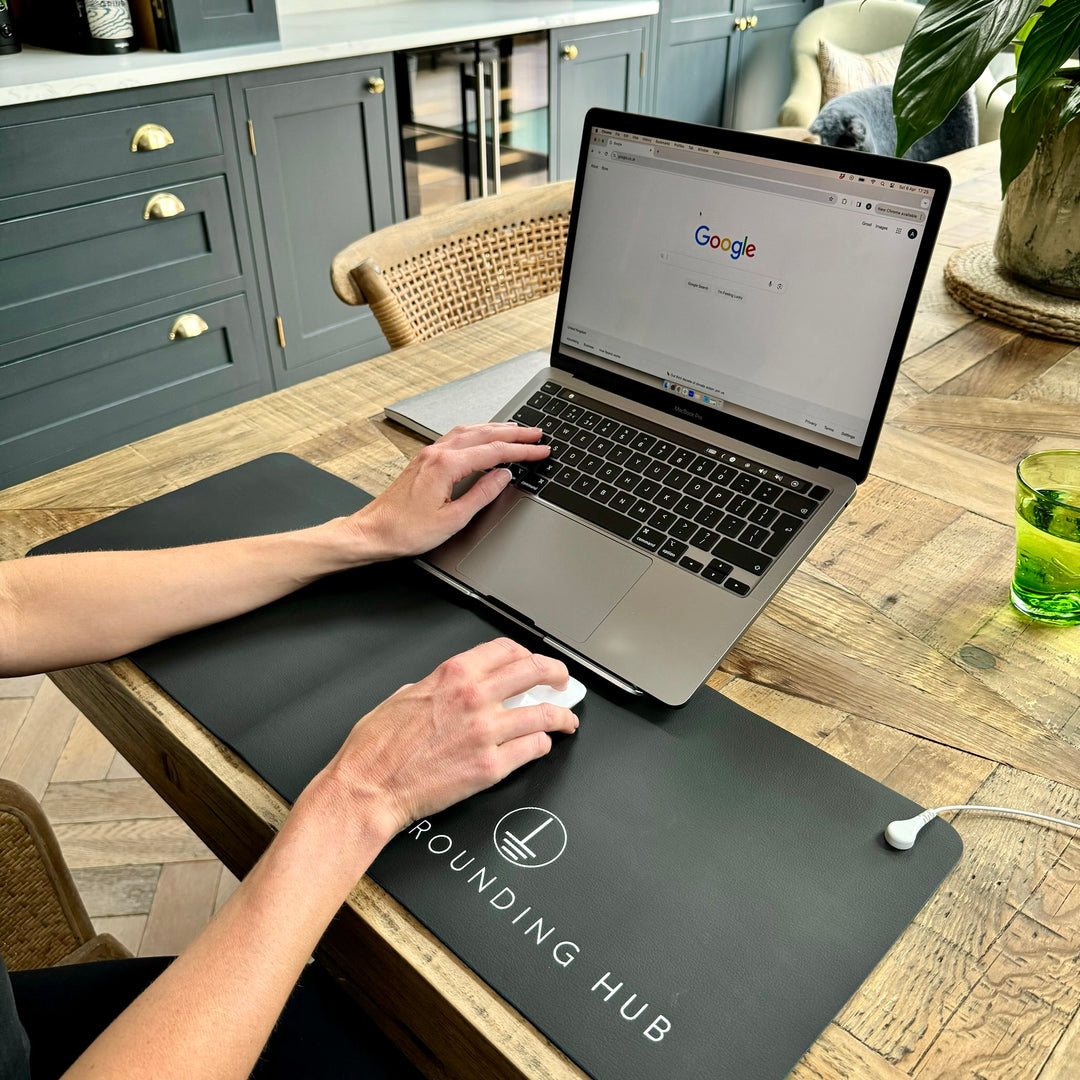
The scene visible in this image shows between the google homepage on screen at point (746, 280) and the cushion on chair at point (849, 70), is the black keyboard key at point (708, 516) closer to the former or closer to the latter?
the google homepage on screen at point (746, 280)

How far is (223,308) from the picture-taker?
7.51 ft

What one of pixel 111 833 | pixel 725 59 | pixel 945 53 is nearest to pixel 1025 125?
pixel 945 53

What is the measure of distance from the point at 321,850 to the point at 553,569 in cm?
28

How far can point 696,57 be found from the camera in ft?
11.2

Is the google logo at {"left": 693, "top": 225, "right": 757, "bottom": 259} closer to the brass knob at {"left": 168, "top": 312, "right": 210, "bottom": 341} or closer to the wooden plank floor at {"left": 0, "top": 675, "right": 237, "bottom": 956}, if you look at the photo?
the wooden plank floor at {"left": 0, "top": 675, "right": 237, "bottom": 956}

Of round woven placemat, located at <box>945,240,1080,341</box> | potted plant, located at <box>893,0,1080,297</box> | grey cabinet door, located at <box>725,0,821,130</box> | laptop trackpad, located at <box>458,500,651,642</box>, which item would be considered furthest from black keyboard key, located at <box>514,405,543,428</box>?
grey cabinet door, located at <box>725,0,821,130</box>

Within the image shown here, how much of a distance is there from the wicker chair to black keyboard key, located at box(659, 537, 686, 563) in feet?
2.07

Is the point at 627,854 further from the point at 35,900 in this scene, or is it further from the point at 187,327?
the point at 187,327

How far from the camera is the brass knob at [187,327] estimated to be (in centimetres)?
221

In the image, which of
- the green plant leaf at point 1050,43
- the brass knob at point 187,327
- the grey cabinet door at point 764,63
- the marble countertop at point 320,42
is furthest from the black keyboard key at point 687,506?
the grey cabinet door at point 764,63

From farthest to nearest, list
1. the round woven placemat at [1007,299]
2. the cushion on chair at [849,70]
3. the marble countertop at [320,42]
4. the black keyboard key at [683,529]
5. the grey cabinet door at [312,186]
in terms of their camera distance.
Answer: the cushion on chair at [849,70], the grey cabinet door at [312,186], the marble countertop at [320,42], the round woven placemat at [1007,299], the black keyboard key at [683,529]

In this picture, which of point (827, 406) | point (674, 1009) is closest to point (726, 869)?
point (674, 1009)

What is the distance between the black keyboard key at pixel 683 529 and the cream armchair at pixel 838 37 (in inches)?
111

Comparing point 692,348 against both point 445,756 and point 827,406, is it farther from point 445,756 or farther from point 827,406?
point 445,756
